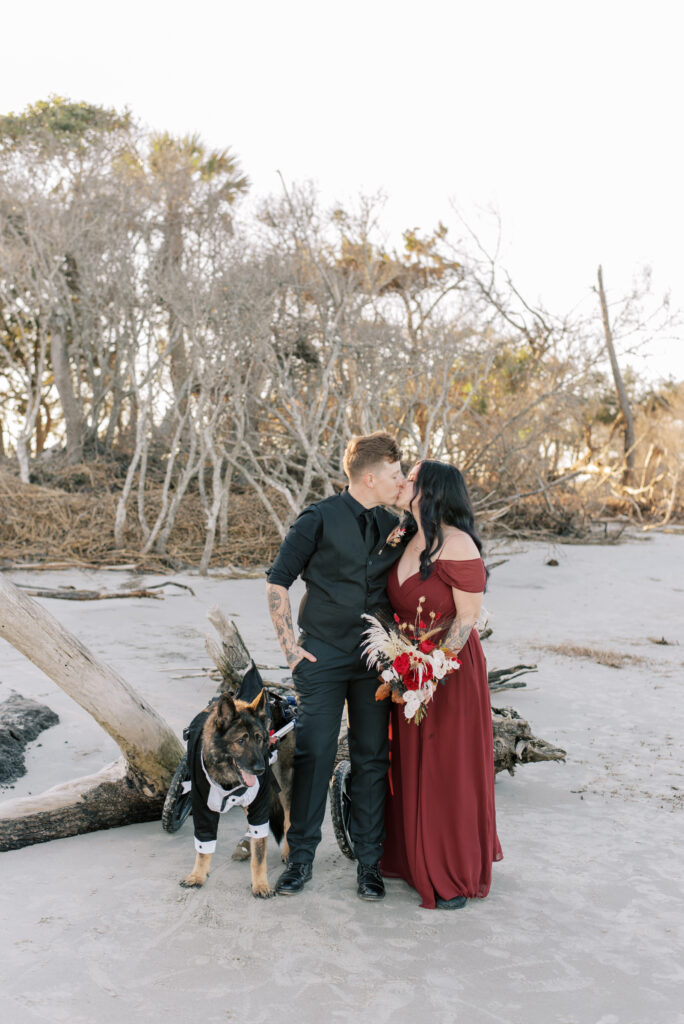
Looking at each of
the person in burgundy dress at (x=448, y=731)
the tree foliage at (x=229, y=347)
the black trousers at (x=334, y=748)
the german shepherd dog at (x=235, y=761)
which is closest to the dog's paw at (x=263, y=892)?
the german shepherd dog at (x=235, y=761)

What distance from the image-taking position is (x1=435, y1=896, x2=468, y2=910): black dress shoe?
3580 millimetres

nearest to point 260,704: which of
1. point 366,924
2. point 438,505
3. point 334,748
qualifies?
point 334,748

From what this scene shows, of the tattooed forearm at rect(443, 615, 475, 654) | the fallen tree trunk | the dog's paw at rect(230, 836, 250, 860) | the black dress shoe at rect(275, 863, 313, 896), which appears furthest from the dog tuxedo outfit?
the fallen tree trunk

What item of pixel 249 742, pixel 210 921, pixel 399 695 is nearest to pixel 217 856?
pixel 210 921

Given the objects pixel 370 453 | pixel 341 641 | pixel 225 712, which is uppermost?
pixel 370 453

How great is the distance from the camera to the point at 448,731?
3.65m

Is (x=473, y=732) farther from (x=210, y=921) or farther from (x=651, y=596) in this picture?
(x=651, y=596)

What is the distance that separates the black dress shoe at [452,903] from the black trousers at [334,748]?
0.34m

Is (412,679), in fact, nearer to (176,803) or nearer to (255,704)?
(255,704)

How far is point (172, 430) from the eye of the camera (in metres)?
17.3

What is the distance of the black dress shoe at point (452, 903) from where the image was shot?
141 inches

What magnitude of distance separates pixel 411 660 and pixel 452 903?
1.11 m

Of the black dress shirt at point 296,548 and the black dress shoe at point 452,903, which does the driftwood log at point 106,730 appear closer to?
the black dress shirt at point 296,548

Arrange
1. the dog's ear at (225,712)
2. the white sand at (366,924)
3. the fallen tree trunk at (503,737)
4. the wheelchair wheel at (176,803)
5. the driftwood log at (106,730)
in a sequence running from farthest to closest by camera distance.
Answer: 1. the fallen tree trunk at (503,737)
2. the wheelchair wheel at (176,803)
3. the driftwood log at (106,730)
4. the dog's ear at (225,712)
5. the white sand at (366,924)
